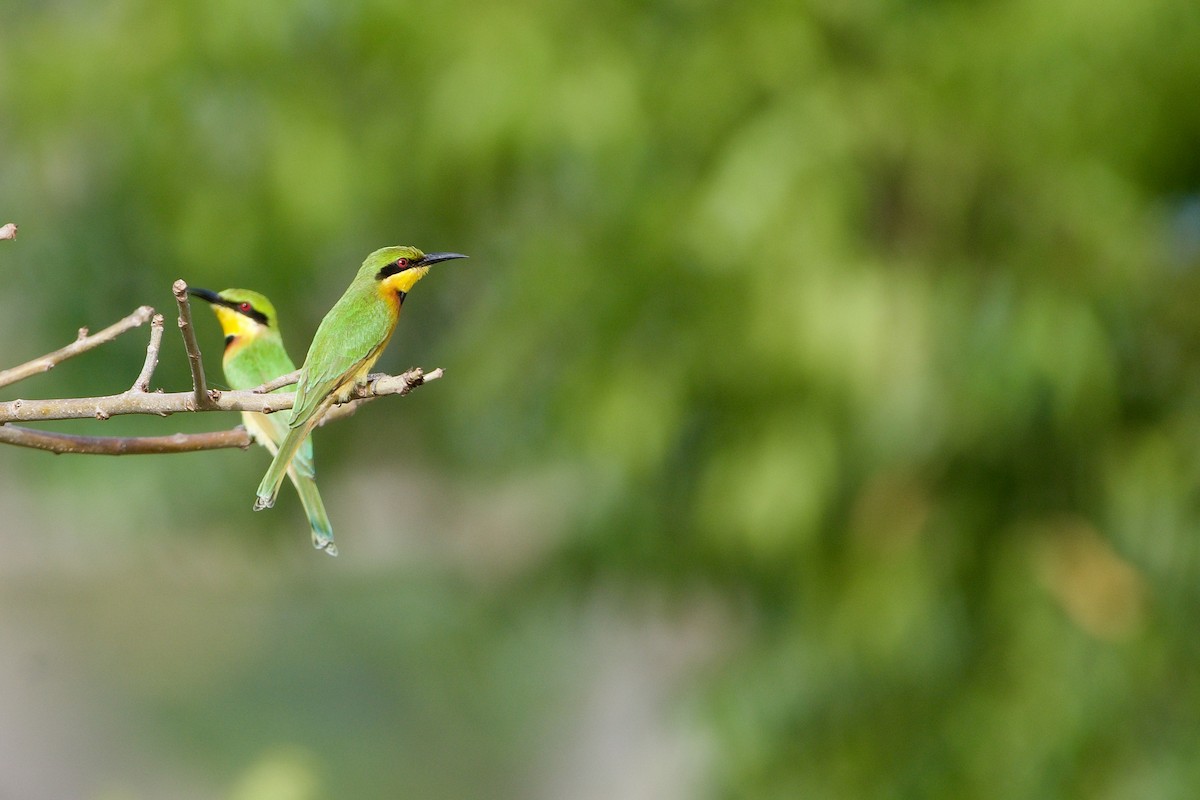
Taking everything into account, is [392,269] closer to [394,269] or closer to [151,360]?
[394,269]

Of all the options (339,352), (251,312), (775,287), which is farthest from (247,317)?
(775,287)

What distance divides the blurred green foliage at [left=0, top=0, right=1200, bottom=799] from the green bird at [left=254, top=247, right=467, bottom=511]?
1.78 m

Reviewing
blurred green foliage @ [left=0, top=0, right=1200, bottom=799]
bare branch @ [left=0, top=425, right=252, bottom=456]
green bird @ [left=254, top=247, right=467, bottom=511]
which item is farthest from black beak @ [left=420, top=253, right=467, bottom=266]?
blurred green foliage @ [left=0, top=0, right=1200, bottom=799]

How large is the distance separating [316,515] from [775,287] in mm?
2020

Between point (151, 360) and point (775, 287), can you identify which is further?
point (775, 287)

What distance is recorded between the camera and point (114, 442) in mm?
568

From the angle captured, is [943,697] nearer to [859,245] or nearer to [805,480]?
[805,480]

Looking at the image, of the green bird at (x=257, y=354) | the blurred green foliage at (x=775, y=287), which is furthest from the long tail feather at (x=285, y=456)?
the blurred green foliage at (x=775, y=287)

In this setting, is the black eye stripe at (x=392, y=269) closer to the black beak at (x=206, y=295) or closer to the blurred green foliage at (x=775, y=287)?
the black beak at (x=206, y=295)

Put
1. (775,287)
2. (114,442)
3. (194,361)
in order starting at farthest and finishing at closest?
(775,287), (114,442), (194,361)

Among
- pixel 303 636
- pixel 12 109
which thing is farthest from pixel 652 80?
pixel 303 636

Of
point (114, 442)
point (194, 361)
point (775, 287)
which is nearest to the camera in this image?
point (194, 361)

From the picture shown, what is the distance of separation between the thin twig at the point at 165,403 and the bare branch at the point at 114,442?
0.15 ft

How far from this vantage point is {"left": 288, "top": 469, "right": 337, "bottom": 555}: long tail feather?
18.6 inches
